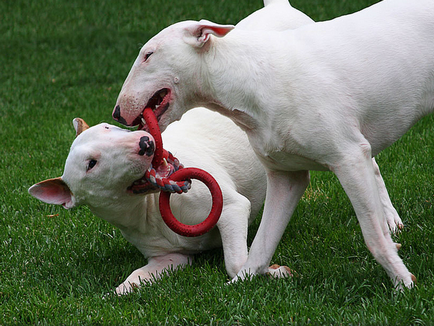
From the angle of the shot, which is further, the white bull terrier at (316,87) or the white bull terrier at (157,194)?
the white bull terrier at (157,194)

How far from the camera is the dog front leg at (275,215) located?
393 centimetres

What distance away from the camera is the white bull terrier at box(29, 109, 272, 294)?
3.76m

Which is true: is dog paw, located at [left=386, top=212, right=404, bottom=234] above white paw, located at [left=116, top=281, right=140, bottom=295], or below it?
below

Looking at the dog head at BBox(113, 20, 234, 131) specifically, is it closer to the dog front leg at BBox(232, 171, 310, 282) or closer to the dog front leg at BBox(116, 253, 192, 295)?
the dog front leg at BBox(232, 171, 310, 282)

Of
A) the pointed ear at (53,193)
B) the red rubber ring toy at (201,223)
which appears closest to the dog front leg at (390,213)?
the red rubber ring toy at (201,223)

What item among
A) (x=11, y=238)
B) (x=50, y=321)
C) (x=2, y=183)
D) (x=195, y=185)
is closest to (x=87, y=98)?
(x=2, y=183)

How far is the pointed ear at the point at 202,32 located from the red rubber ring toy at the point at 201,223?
0.86 meters

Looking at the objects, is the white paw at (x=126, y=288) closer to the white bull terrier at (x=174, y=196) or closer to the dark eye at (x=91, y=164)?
the white bull terrier at (x=174, y=196)

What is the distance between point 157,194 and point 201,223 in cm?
75

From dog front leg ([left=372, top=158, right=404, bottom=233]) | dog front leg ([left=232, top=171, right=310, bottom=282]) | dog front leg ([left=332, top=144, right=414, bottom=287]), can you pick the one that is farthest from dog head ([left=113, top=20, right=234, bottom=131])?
dog front leg ([left=372, top=158, right=404, bottom=233])

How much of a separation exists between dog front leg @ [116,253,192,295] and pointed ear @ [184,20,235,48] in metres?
Result: 1.58

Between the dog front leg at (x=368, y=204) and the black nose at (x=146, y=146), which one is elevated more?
the black nose at (x=146, y=146)

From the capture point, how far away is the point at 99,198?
12.9 ft

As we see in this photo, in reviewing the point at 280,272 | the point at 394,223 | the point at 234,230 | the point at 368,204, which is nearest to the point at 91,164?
the point at 234,230
